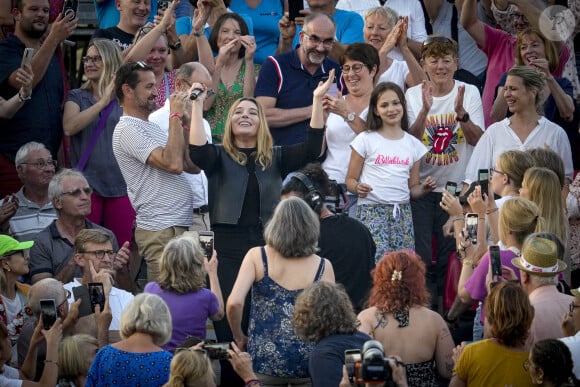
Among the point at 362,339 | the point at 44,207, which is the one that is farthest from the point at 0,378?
the point at 44,207

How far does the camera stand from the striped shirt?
9.09m

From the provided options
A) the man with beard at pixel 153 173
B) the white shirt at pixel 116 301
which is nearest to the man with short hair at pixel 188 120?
the man with beard at pixel 153 173

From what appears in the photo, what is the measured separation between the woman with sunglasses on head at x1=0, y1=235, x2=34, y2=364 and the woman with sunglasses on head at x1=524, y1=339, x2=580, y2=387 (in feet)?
11.4

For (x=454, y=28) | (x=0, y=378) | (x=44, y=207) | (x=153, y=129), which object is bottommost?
(x=0, y=378)

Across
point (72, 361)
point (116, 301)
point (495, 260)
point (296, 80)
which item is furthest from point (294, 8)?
point (72, 361)

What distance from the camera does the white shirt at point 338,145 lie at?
984 centimetres

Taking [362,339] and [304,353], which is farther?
[304,353]

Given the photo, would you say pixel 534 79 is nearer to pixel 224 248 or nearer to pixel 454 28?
pixel 454 28

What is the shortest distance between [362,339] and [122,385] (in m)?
1.33

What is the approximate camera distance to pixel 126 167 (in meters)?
9.16

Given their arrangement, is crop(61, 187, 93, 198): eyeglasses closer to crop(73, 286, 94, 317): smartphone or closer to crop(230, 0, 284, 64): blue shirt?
crop(73, 286, 94, 317): smartphone

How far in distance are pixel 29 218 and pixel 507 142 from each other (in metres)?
3.77

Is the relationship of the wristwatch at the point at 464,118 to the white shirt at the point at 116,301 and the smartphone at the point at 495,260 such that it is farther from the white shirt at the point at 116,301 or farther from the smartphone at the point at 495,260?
the white shirt at the point at 116,301

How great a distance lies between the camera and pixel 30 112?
Result: 33.3 feet
